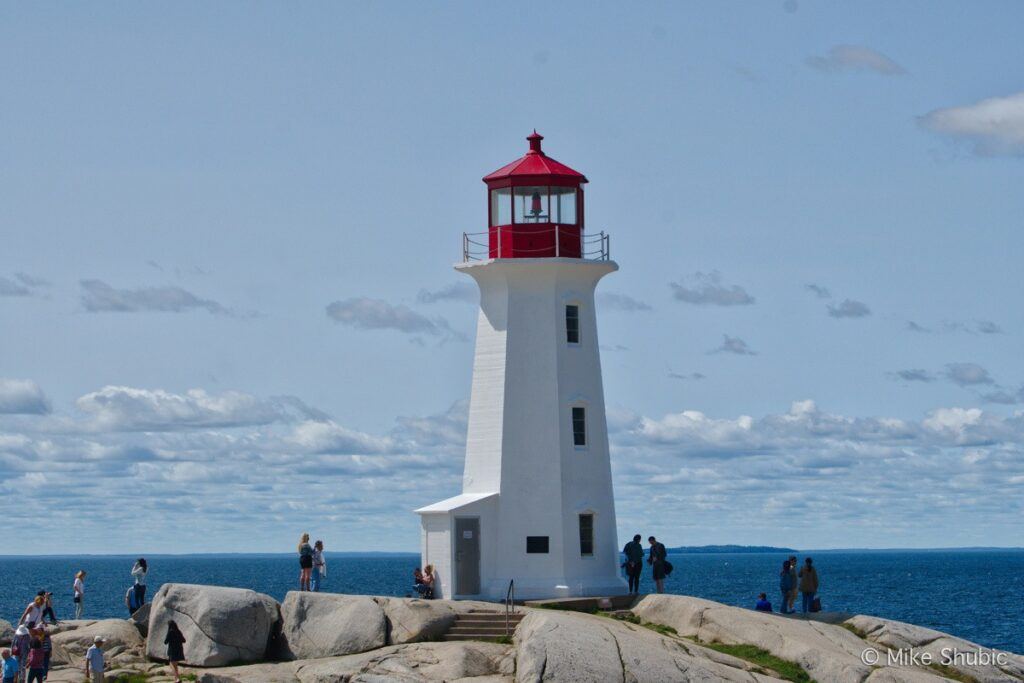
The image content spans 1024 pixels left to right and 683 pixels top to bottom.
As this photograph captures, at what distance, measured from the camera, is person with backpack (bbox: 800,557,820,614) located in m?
35.7

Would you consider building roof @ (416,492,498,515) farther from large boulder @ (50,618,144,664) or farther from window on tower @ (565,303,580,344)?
large boulder @ (50,618,144,664)

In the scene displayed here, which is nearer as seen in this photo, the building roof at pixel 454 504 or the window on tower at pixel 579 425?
the building roof at pixel 454 504

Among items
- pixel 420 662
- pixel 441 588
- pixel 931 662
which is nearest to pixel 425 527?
pixel 441 588

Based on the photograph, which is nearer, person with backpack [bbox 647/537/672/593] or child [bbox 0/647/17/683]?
child [bbox 0/647/17/683]

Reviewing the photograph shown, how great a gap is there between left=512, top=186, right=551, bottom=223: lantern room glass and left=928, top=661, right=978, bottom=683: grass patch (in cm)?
1406

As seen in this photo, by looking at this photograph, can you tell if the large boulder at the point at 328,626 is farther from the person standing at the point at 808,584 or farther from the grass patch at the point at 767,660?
the person standing at the point at 808,584

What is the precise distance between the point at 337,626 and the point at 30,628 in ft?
21.3

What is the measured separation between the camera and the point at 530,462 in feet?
116

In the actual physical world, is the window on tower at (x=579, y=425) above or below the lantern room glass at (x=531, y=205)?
below

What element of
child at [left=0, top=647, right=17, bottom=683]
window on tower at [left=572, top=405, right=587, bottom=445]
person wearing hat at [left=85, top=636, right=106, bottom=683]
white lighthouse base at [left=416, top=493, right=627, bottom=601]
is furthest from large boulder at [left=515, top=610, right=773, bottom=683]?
child at [left=0, top=647, right=17, bottom=683]

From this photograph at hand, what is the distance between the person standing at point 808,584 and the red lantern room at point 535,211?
32.1 feet

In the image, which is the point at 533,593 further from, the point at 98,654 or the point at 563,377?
the point at 98,654

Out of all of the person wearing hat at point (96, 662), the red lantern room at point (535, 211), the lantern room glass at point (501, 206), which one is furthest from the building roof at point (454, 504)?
the person wearing hat at point (96, 662)

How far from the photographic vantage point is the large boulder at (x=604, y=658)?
27.6m
